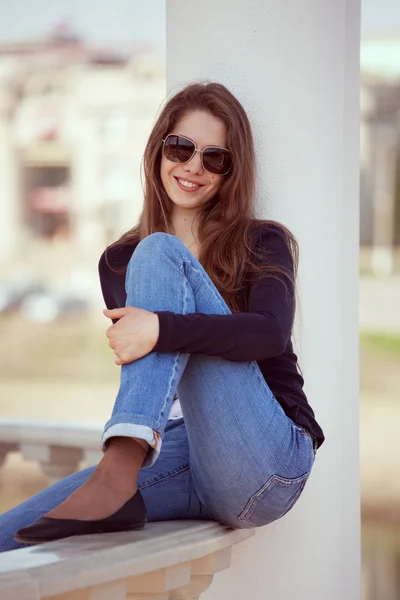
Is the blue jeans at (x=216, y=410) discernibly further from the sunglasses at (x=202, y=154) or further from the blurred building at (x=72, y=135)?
the blurred building at (x=72, y=135)

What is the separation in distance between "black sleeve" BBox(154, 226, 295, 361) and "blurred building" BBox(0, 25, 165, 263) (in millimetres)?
18484

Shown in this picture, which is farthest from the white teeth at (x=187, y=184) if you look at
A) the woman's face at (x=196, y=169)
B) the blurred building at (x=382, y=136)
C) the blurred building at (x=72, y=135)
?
the blurred building at (x=382, y=136)

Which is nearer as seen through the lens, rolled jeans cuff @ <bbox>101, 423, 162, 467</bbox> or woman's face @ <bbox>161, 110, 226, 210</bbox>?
rolled jeans cuff @ <bbox>101, 423, 162, 467</bbox>

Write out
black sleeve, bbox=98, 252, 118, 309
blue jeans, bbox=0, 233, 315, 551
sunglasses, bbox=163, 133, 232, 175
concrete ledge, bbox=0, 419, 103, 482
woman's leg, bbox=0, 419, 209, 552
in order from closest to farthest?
blue jeans, bbox=0, 233, 315, 551, woman's leg, bbox=0, 419, 209, 552, sunglasses, bbox=163, 133, 232, 175, black sleeve, bbox=98, 252, 118, 309, concrete ledge, bbox=0, 419, 103, 482

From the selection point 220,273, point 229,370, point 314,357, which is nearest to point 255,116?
point 220,273

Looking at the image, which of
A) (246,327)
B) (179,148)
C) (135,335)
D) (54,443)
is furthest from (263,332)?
(54,443)

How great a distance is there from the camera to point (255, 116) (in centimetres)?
234

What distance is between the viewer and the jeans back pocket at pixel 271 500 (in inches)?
75.4

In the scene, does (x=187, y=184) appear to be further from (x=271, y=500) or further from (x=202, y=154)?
(x=271, y=500)

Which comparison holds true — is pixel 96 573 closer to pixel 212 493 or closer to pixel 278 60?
pixel 212 493

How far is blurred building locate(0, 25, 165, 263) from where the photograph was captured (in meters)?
21.0

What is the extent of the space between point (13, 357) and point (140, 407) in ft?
65.4

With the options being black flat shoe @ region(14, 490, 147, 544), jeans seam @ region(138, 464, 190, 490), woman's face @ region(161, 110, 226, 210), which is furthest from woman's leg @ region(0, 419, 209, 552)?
woman's face @ region(161, 110, 226, 210)

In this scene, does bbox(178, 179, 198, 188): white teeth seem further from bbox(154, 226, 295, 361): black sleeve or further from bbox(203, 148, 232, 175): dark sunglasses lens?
bbox(154, 226, 295, 361): black sleeve
